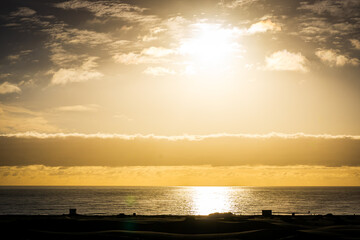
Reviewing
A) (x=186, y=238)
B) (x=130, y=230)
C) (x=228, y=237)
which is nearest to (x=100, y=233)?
(x=130, y=230)

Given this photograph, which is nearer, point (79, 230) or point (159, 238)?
point (159, 238)

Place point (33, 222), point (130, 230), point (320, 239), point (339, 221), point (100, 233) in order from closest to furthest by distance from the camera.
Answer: point (320, 239), point (100, 233), point (130, 230), point (33, 222), point (339, 221)

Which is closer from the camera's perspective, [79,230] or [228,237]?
[228,237]

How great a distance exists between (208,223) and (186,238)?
227 inches

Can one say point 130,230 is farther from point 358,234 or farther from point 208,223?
point 358,234

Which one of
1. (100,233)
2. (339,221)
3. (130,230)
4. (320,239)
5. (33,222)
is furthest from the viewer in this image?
(339,221)

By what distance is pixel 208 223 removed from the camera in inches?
1345

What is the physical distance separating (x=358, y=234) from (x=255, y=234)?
705 centimetres

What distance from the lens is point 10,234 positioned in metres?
28.7

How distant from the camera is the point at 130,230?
31.2 metres

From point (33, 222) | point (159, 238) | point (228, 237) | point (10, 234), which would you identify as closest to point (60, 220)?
point (33, 222)

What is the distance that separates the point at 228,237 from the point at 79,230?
462 inches

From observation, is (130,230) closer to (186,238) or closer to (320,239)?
(186,238)

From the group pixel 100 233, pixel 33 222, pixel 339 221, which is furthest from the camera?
pixel 339 221
